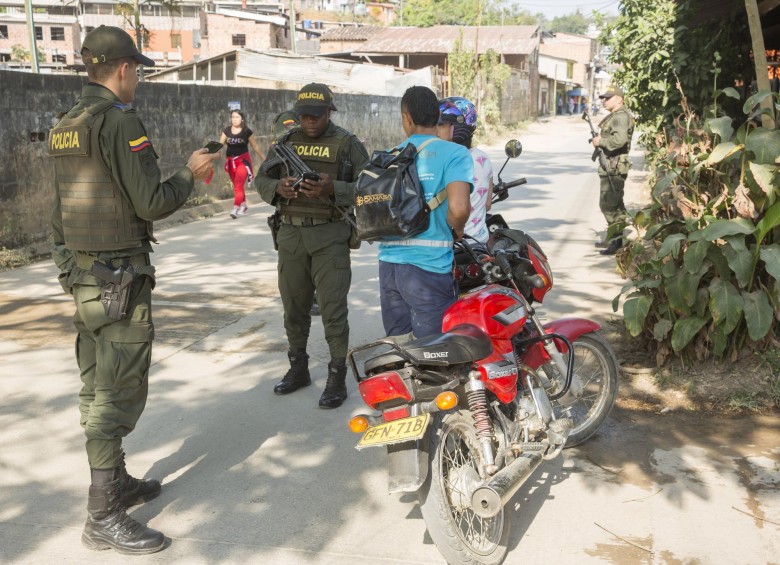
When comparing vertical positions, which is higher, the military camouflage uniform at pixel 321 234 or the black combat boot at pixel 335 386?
the military camouflage uniform at pixel 321 234

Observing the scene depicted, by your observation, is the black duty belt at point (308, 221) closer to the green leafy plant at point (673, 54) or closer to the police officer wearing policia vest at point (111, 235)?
the police officer wearing policia vest at point (111, 235)

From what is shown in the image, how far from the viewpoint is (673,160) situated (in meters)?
5.57

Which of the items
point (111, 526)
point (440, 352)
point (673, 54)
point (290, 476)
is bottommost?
point (290, 476)

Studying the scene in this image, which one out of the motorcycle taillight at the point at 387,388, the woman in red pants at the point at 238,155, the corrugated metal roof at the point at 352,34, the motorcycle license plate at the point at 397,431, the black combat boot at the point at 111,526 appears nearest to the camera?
the motorcycle license plate at the point at 397,431

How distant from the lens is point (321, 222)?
514cm

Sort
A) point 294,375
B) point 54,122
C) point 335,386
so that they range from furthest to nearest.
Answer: point 54,122 < point 294,375 < point 335,386

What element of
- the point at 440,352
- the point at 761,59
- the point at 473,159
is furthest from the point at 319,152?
the point at 761,59

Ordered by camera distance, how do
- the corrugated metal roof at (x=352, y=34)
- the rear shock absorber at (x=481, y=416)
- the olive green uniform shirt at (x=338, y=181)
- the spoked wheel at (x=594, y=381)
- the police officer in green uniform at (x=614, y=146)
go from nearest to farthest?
1. the rear shock absorber at (x=481, y=416)
2. the spoked wheel at (x=594, y=381)
3. the olive green uniform shirt at (x=338, y=181)
4. the police officer in green uniform at (x=614, y=146)
5. the corrugated metal roof at (x=352, y=34)

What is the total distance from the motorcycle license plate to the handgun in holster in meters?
1.18

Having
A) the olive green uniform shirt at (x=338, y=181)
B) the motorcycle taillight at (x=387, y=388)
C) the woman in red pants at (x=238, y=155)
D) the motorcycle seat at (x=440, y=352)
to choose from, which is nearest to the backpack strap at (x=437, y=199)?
the motorcycle seat at (x=440, y=352)

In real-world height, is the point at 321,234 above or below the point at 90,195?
below

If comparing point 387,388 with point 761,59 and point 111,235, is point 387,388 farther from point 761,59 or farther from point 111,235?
point 761,59

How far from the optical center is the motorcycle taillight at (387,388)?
10.7ft

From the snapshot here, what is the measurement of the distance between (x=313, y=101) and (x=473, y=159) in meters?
1.03
